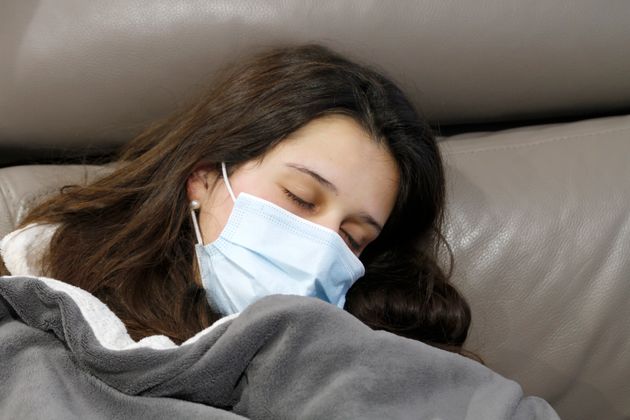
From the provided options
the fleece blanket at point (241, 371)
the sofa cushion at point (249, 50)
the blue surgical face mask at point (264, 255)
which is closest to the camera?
the fleece blanket at point (241, 371)

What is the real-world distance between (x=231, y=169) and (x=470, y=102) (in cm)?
43

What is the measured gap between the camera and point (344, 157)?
1032 millimetres

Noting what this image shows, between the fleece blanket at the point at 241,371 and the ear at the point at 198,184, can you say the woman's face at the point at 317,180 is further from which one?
the fleece blanket at the point at 241,371

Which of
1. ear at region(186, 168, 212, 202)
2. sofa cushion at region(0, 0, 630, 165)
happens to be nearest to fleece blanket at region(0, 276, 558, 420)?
ear at region(186, 168, 212, 202)

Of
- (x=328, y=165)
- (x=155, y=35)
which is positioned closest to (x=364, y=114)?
(x=328, y=165)

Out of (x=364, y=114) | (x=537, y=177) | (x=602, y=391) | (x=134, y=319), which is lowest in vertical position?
(x=602, y=391)

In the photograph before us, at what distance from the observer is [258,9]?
1165mm

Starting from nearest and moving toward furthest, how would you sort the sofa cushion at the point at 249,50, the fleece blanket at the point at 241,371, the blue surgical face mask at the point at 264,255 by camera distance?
the fleece blanket at the point at 241,371
the blue surgical face mask at the point at 264,255
the sofa cushion at the point at 249,50

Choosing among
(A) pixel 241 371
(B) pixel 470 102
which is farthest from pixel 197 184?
(B) pixel 470 102

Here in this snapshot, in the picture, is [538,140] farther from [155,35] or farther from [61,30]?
[61,30]

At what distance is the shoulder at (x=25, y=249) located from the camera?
1.02 metres

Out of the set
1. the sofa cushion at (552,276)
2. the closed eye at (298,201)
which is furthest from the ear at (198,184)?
the sofa cushion at (552,276)

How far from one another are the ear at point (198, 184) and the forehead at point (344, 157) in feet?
0.29

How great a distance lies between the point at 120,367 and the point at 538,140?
76 centimetres
